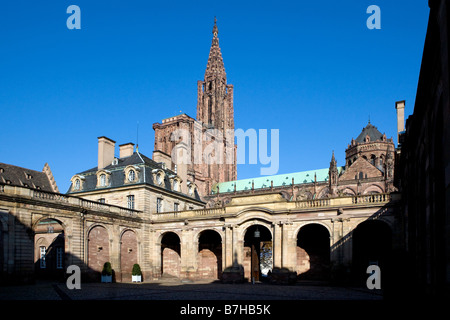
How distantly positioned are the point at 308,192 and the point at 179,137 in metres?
31.2

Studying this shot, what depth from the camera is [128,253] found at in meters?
37.2

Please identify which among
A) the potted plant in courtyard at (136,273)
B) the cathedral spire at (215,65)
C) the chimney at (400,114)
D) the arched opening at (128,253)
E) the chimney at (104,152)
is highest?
the cathedral spire at (215,65)

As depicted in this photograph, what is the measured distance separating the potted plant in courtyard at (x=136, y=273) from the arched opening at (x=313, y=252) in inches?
516

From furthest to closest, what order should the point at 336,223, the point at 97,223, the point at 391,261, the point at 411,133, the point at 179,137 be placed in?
1. the point at 179,137
2. the point at 97,223
3. the point at 336,223
4. the point at 411,133
5. the point at 391,261

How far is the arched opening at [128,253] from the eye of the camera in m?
36.2

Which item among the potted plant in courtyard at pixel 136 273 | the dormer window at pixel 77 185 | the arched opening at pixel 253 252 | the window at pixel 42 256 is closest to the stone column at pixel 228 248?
the arched opening at pixel 253 252

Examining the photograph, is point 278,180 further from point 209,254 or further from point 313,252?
point 313,252

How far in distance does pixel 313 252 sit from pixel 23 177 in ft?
100

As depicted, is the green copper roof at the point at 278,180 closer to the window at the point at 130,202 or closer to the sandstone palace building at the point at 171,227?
the sandstone palace building at the point at 171,227

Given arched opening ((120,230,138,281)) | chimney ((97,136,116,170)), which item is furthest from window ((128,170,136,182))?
arched opening ((120,230,138,281))

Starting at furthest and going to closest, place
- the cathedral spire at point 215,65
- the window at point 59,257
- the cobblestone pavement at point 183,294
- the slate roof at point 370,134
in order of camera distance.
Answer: the cathedral spire at point 215,65 < the slate roof at point 370,134 < the window at point 59,257 < the cobblestone pavement at point 183,294
